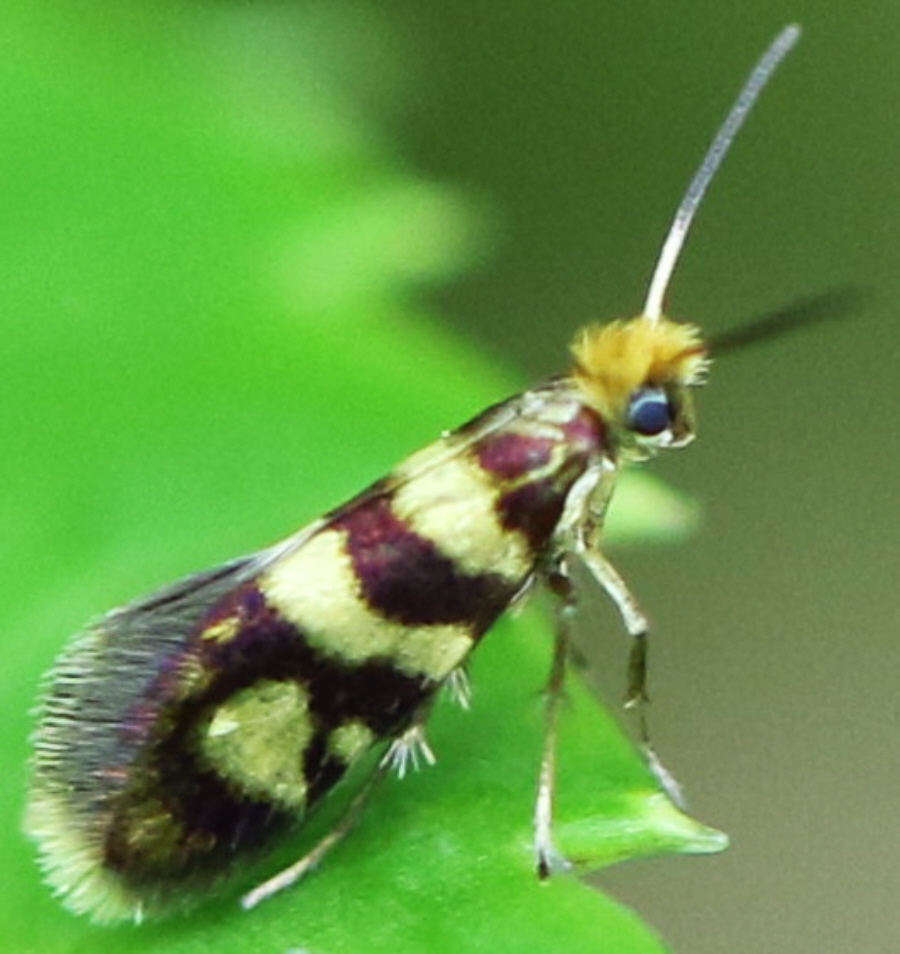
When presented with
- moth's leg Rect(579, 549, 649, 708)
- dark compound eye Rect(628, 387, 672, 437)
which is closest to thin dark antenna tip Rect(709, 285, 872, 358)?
dark compound eye Rect(628, 387, 672, 437)

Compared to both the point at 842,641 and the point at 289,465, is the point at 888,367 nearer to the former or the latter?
the point at 842,641

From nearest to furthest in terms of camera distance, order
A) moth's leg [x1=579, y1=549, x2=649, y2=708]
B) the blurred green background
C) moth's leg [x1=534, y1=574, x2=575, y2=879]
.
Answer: moth's leg [x1=534, y1=574, x2=575, y2=879], moth's leg [x1=579, y1=549, x2=649, y2=708], the blurred green background

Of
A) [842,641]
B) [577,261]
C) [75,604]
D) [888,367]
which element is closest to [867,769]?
[842,641]

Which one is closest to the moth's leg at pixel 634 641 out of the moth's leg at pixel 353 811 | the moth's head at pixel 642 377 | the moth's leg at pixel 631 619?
the moth's leg at pixel 631 619

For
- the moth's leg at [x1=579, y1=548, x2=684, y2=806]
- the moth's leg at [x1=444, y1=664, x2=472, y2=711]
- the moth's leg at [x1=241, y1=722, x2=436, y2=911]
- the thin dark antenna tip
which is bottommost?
the moth's leg at [x1=241, y1=722, x2=436, y2=911]

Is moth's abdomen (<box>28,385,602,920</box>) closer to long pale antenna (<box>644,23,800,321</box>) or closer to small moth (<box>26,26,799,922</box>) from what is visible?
small moth (<box>26,26,799,922</box>)

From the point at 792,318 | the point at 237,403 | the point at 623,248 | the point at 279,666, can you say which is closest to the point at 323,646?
the point at 279,666

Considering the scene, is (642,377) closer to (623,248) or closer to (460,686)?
(460,686)
